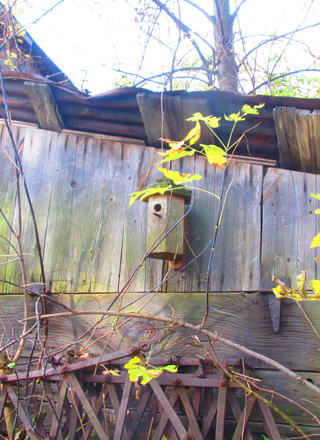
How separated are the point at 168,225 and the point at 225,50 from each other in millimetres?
4518

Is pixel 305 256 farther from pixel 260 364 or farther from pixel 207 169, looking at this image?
pixel 207 169

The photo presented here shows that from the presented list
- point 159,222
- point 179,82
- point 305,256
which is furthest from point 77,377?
point 179,82

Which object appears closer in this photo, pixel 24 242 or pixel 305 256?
pixel 305 256

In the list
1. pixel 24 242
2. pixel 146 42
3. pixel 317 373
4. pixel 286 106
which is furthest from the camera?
pixel 146 42

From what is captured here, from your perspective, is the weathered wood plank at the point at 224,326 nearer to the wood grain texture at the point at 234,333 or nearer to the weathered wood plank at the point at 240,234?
the wood grain texture at the point at 234,333

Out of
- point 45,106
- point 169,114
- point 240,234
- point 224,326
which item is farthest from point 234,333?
point 45,106

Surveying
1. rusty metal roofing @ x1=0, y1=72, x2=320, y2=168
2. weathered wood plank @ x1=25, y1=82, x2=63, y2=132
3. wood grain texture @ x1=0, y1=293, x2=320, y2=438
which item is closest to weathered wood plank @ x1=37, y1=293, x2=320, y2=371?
wood grain texture @ x1=0, y1=293, x2=320, y2=438

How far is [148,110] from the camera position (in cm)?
337

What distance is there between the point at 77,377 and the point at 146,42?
472cm

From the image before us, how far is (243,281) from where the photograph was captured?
3.15 metres

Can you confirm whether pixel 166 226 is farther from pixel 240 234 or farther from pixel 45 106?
pixel 45 106

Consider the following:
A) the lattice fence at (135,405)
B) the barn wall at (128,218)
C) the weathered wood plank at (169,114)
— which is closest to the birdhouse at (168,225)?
the barn wall at (128,218)

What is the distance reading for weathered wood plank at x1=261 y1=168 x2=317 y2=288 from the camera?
3.07 metres

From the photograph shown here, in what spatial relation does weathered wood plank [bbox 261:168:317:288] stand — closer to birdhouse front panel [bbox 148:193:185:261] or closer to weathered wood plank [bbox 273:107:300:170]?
weathered wood plank [bbox 273:107:300:170]
